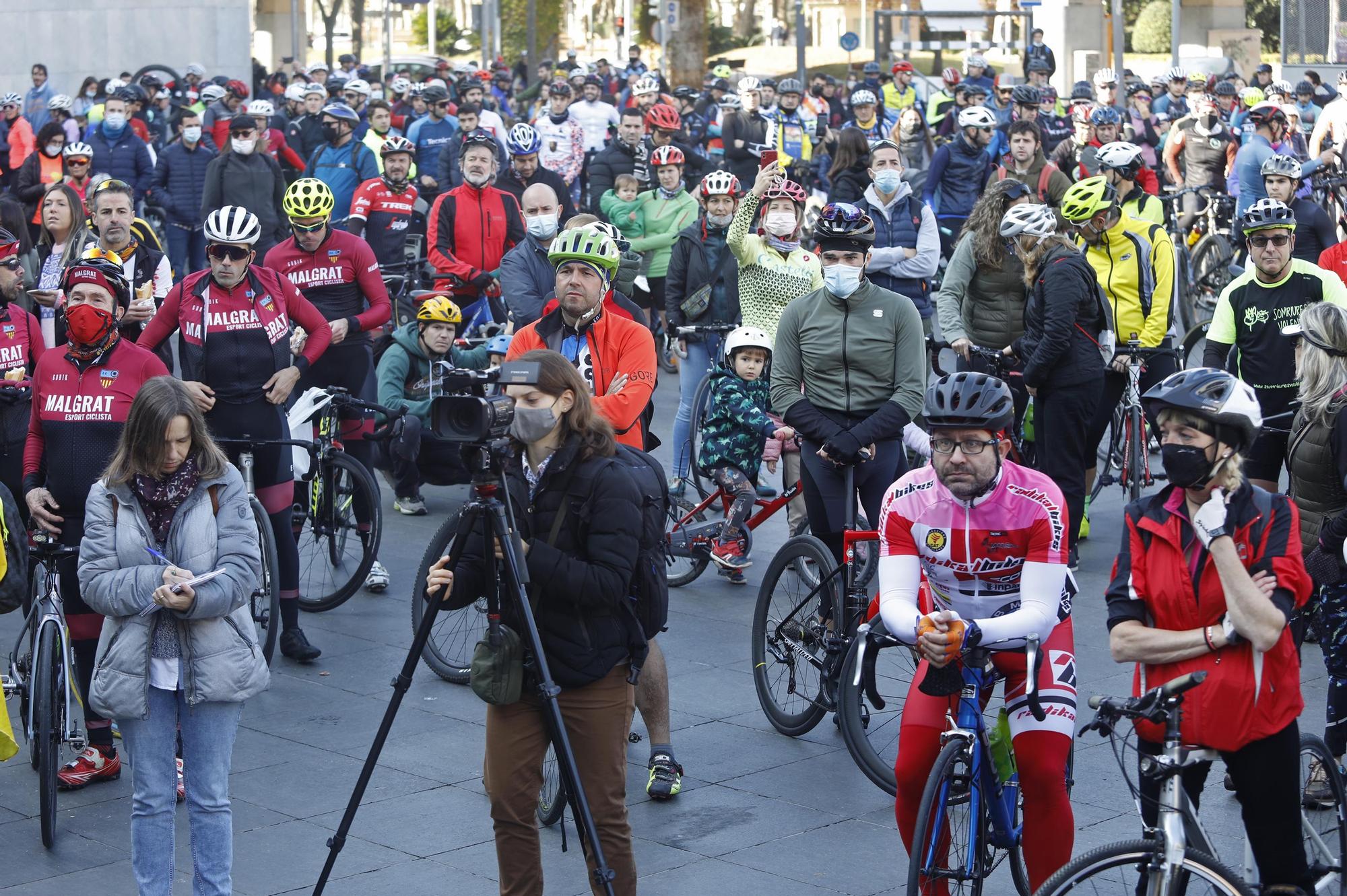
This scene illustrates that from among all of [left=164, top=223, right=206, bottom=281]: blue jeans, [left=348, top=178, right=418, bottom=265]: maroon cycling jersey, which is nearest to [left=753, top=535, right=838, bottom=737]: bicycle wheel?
[left=348, top=178, right=418, bottom=265]: maroon cycling jersey

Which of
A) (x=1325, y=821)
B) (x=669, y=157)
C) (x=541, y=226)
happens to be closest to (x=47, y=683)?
(x=1325, y=821)

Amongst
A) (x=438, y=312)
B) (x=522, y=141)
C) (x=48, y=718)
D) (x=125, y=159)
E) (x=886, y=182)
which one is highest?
(x=125, y=159)

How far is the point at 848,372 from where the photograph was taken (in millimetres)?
7801

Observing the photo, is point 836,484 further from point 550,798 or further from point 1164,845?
point 1164,845

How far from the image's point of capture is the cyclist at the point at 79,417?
6926 millimetres

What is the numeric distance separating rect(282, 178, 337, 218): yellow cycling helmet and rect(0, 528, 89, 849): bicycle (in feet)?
9.87

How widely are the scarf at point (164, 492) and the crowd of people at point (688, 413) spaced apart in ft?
0.04

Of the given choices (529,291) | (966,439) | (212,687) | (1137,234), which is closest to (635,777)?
(212,687)

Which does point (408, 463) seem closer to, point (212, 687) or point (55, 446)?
point (55, 446)

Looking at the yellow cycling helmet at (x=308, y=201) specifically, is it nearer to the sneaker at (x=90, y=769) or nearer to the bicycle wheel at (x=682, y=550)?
the bicycle wheel at (x=682, y=550)

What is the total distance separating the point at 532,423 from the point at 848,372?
3.05 metres

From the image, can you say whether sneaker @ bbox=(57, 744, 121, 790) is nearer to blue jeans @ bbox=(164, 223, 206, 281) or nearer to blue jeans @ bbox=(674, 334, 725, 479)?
blue jeans @ bbox=(674, 334, 725, 479)

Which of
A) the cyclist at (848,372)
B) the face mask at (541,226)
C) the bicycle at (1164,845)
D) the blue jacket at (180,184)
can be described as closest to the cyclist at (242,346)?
the face mask at (541,226)

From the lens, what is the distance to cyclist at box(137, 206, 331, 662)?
27.2 ft
